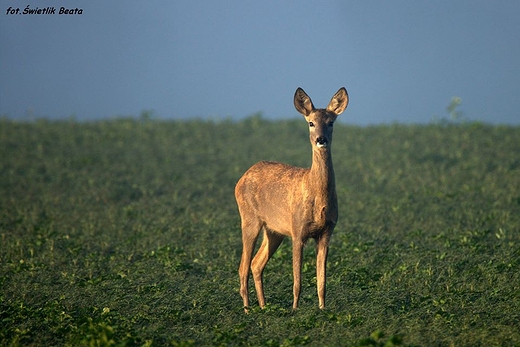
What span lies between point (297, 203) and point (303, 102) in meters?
1.48

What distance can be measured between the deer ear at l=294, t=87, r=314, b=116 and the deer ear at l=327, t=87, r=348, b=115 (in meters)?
0.29

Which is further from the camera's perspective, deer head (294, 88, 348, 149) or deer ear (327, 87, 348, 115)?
deer ear (327, 87, 348, 115)

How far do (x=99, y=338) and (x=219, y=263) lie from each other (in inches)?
183

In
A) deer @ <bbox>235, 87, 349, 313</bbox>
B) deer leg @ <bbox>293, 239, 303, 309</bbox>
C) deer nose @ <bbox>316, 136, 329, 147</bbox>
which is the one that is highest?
deer nose @ <bbox>316, 136, 329, 147</bbox>

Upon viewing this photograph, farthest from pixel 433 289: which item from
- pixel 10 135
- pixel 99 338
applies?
pixel 10 135

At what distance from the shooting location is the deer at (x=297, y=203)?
988 centimetres

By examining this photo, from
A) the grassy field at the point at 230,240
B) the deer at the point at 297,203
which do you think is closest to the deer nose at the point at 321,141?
the deer at the point at 297,203

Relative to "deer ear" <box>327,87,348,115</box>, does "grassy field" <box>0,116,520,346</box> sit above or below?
below

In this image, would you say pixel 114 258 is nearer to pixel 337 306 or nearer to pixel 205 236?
pixel 205 236

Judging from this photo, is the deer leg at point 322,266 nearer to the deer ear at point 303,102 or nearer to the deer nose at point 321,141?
the deer nose at point 321,141

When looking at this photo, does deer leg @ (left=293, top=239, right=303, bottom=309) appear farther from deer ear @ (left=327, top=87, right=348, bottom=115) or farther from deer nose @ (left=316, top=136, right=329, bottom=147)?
deer ear @ (left=327, top=87, right=348, bottom=115)

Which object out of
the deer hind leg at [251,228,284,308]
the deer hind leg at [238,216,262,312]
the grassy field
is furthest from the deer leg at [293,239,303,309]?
the deer hind leg at [238,216,262,312]

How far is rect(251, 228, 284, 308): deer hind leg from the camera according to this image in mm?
10523

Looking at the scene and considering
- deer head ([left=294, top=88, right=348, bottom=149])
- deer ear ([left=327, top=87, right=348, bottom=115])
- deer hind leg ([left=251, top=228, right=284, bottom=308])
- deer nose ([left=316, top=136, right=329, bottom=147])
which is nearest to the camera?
deer nose ([left=316, top=136, right=329, bottom=147])
